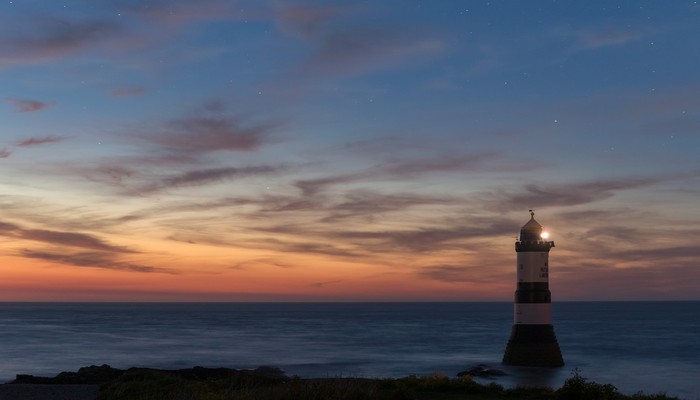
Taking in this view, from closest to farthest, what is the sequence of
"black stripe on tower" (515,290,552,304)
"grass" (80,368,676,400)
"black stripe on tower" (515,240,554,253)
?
"grass" (80,368,676,400)
"black stripe on tower" (515,290,552,304)
"black stripe on tower" (515,240,554,253)

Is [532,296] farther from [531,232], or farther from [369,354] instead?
[369,354]

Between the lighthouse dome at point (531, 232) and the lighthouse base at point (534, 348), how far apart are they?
627cm

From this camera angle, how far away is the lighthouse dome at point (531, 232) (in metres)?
55.4

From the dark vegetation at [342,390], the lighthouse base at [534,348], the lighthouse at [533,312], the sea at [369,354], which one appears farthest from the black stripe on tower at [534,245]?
the dark vegetation at [342,390]

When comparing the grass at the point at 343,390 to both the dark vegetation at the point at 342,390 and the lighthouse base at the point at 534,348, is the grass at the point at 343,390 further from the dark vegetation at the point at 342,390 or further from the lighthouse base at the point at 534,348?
the lighthouse base at the point at 534,348

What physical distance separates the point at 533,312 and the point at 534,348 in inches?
102

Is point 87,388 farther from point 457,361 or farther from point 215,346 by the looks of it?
point 215,346

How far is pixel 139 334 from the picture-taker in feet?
441

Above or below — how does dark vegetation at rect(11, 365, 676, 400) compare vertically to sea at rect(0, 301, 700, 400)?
above

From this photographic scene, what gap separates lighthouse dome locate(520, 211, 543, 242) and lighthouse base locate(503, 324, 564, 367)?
6.27 metres

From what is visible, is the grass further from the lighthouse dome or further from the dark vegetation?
the lighthouse dome

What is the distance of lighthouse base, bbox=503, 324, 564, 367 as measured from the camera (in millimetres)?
53938

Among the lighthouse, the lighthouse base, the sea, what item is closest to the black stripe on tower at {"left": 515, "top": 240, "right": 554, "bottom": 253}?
the lighthouse

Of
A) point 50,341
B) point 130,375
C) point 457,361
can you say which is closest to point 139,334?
point 50,341
